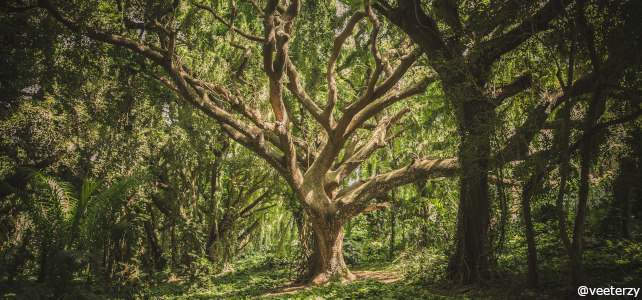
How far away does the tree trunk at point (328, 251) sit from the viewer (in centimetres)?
666

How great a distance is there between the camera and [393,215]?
31.3 feet

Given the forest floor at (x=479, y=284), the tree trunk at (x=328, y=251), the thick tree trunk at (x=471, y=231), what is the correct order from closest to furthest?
the forest floor at (x=479, y=284)
the thick tree trunk at (x=471, y=231)
the tree trunk at (x=328, y=251)

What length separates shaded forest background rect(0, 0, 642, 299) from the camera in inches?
128

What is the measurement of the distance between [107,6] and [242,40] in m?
2.56

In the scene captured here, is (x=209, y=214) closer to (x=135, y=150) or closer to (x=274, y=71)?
(x=135, y=150)

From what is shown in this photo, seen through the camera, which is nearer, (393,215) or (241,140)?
(241,140)

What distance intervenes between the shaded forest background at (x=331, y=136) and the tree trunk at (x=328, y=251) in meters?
0.03

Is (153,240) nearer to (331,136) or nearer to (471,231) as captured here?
(331,136)

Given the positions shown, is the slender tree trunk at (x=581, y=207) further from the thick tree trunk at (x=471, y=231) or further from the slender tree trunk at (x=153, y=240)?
the slender tree trunk at (x=153, y=240)

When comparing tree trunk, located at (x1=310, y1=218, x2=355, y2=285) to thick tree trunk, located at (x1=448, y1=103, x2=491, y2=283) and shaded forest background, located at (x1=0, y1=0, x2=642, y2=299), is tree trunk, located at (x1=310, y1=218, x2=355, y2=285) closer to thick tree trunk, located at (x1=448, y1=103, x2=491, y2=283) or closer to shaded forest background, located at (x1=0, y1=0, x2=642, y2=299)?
shaded forest background, located at (x1=0, y1=0, x2=642, y2=299)

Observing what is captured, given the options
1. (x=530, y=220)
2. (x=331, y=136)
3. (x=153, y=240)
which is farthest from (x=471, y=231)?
(x=153, y=240)

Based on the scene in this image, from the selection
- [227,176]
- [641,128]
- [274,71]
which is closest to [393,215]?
[227,176]

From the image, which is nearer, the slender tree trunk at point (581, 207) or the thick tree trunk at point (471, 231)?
the slender tree trunk at point (581, 207)

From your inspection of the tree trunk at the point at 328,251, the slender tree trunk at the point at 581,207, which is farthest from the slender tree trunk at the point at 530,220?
the tree trunk at the point at 328,251
